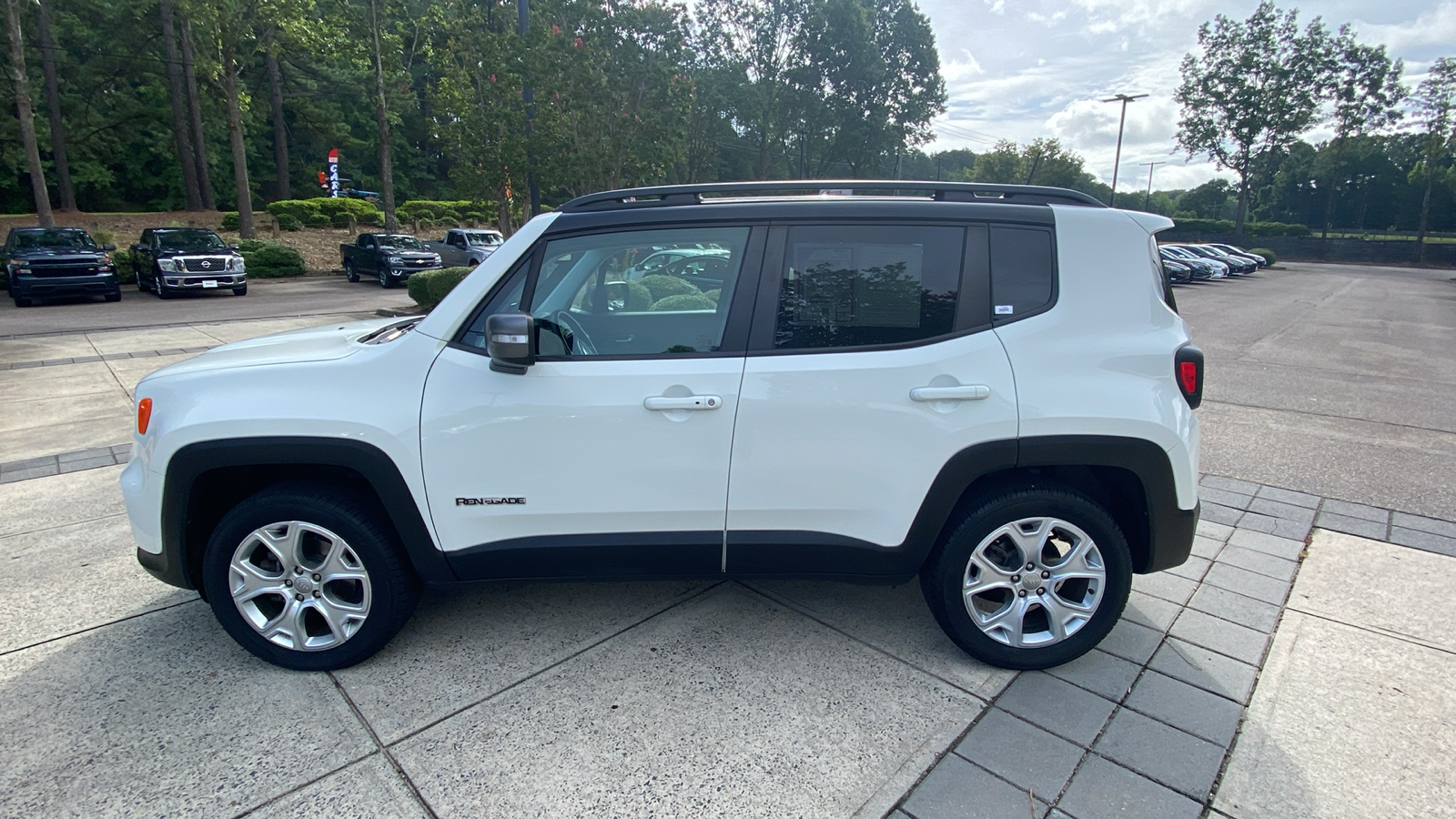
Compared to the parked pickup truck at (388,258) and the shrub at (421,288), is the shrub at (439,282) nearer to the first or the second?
the shrub at (421,288)

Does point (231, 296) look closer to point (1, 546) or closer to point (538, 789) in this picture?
point (1, 546)

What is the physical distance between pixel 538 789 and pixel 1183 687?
233 centimetres

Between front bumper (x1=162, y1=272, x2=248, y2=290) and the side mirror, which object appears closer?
the side mirror

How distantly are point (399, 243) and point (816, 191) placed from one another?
75.8ft

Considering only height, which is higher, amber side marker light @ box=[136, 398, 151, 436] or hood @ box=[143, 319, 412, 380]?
hood @ box=[143, 319, 412, 380]

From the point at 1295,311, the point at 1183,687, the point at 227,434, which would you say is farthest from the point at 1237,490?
the point at 1295,311

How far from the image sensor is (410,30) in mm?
35312

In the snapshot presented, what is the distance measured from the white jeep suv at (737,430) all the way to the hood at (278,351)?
1.5 inches

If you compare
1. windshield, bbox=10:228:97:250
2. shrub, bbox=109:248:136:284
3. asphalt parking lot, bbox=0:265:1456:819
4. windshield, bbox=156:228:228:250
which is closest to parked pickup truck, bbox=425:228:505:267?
windshield, bbox=156:228:228:250

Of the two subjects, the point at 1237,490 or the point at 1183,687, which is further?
the point at 1237,490

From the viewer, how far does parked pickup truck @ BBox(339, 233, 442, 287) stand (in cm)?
2219

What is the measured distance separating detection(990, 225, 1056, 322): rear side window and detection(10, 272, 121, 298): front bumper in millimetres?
20936

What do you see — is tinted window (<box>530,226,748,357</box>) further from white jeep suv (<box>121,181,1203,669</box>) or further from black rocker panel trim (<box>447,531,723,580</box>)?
black rocker panel trim (<box>447,531,723,580</box>)

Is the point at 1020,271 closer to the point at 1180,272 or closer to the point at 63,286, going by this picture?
the point at 63,286
